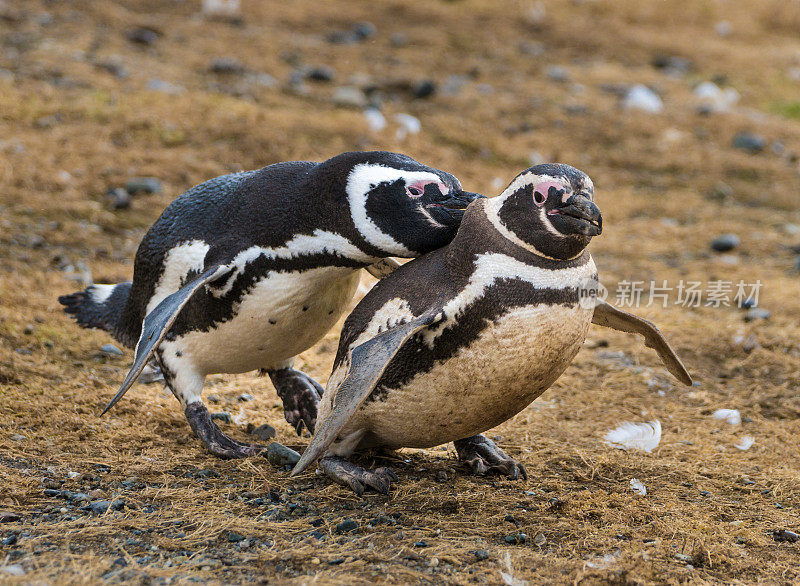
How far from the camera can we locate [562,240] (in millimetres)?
2805

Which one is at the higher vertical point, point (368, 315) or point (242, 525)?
point (368, 315)

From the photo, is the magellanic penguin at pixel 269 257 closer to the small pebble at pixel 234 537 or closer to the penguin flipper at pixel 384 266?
the penguin flipper at pixel 384 266

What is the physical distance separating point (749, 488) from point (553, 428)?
0.90 m

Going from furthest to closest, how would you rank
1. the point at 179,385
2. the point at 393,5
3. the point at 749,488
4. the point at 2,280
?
the point at 393,5, the point at 2,280, the point at 179,385, the point at 749,488

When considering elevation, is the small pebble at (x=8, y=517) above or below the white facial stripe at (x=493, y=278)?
below

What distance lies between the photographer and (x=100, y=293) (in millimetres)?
4211

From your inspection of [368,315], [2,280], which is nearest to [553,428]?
[368,315]

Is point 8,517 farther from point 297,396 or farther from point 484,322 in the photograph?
point 484,322

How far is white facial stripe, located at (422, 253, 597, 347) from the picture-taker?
9.28 feet

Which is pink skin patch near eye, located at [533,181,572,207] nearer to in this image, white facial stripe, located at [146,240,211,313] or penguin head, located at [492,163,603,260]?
penguin head, located at [492,163,603,260]

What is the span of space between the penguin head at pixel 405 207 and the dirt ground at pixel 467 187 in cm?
85

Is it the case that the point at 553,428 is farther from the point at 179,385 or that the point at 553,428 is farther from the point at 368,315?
the point at 179,385

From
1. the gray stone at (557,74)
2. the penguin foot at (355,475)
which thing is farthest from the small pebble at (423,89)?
the penguin foot at (355,475)

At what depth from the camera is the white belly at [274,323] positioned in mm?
3379
